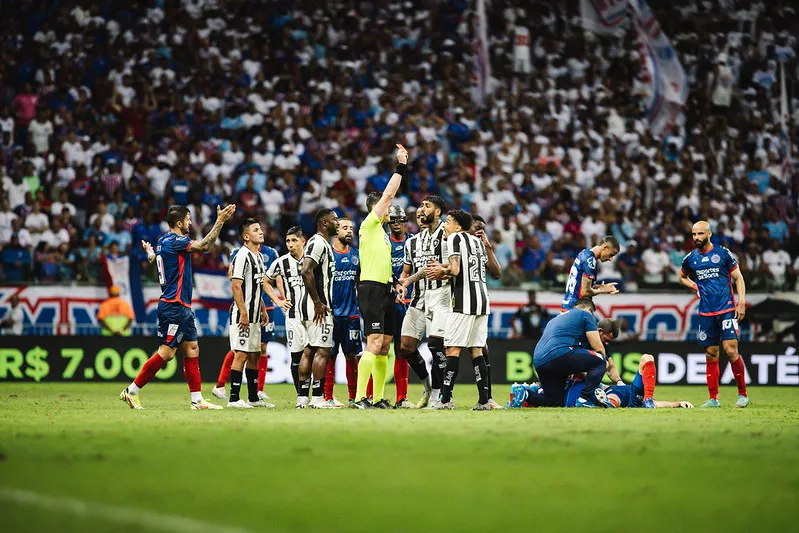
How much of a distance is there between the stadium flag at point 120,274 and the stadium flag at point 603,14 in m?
15.3

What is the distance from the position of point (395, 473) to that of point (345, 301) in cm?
750

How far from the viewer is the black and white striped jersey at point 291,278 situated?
15.2 m

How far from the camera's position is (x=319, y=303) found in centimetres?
1403

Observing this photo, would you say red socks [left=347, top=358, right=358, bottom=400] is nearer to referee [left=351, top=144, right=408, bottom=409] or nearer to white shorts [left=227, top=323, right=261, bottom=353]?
referee [left=351, top=144, right=408, bottom=409]

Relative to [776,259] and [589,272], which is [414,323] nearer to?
[589,272]

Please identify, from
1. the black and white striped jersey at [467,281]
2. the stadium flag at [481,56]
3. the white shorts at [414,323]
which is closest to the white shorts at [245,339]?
the white shorts at [414,323]

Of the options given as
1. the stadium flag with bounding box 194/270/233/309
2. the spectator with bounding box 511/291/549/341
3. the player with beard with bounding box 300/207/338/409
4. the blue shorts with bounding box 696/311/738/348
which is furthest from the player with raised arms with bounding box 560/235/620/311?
the stadium flag with bounding box 194/270/233/309

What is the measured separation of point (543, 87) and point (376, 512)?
1052 inches

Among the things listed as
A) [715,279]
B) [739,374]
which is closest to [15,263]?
[715,279]

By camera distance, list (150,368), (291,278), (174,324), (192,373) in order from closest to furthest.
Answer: (150,368) < (174,324) < (192,373) < (291,278)

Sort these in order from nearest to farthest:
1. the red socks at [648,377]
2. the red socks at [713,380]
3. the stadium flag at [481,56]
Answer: the red socks at [648,377] → the red socks at [713,380] → the stadium flag at [481,56]

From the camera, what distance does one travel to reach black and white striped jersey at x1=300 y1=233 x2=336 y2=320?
14359mm

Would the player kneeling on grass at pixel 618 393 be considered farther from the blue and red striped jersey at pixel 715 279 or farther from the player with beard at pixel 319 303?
the player with beard at pixel 319 303

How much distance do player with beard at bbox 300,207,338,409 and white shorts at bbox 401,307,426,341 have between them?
1.01m
